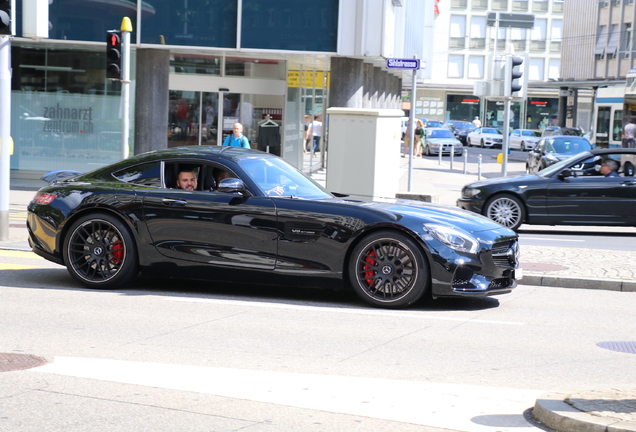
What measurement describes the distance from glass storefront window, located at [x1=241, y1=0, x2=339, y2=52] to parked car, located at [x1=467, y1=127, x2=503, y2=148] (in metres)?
44.0

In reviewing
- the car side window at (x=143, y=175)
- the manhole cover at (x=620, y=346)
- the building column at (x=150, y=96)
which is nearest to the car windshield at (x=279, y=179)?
the car side window at (x=143, y=175)

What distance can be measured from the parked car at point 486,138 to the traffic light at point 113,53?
51.1 m

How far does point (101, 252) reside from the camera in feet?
30.7

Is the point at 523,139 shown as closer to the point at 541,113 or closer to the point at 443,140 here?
the point at 443,140

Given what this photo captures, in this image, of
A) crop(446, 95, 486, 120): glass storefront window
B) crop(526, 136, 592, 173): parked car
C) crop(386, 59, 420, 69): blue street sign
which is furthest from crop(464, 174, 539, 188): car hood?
crop(446, 95, 486, 120): glass storefront window

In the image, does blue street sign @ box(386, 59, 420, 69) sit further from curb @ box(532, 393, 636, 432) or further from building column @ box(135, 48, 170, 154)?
curb @ box(532, 393, 636, 432)

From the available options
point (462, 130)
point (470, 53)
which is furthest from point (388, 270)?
point (470, 53)

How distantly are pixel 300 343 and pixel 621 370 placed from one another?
88.2 inches

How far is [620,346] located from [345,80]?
15801mm

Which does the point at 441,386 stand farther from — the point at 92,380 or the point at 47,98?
the point at 47,98

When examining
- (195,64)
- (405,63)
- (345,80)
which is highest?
(195,64)

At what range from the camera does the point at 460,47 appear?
9538 cm

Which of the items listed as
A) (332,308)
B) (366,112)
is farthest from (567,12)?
(332,308)

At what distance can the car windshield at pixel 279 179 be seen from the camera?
30.2ft
